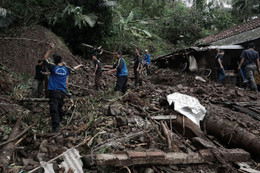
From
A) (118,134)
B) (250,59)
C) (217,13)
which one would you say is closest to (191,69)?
(250,59)

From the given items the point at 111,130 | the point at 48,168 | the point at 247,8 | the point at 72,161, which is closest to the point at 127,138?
the point at 111,130

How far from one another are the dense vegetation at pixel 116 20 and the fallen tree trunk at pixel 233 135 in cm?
733

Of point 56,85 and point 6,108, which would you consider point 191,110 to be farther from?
point 6,108

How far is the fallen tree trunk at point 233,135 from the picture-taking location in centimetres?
343

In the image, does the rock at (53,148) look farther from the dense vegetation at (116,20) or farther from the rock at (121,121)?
the dense vegetation at (116,20)

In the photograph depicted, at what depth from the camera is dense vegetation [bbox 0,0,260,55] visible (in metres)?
8.30

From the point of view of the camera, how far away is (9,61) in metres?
7.21

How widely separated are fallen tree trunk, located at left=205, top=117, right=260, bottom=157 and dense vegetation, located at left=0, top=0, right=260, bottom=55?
733 cm

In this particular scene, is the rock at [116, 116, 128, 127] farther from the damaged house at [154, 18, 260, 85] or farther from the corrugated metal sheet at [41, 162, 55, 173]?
the damaged house at [154, 18, 260, 85]

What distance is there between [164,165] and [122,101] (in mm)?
2405

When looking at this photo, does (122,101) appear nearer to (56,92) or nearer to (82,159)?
(56,92)

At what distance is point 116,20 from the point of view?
1238 cm


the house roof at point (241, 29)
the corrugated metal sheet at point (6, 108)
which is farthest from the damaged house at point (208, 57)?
the corrugated metal sheet at point (6, 108)

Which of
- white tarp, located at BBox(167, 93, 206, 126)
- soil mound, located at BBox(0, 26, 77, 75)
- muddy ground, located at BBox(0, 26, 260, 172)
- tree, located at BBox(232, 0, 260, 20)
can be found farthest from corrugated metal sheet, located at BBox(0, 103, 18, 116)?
tree, located at BBox(232, 0, 260, 20)
